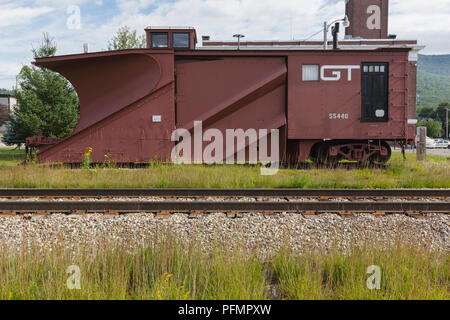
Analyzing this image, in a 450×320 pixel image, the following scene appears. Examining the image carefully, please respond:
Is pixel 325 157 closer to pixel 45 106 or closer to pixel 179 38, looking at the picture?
pixel 179 38

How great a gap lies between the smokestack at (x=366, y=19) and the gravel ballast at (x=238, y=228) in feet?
194

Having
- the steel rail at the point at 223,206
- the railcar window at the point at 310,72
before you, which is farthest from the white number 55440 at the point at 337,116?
the steel rail at the point at 223,206

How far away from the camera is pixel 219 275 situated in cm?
263

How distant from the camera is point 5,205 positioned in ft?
18.3

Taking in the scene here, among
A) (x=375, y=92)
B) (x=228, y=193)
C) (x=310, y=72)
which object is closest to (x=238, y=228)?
(x=228, y=193)

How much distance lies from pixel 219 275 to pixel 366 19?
2563 inches

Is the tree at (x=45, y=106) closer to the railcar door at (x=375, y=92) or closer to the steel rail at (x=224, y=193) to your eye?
the steel rail at (x=224, y=193)

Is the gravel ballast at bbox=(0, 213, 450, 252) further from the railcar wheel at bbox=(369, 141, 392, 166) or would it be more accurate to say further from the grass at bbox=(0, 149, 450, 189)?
the railcar wheel at bbox=(369, 141, 392, 166)

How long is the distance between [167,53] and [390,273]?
364 inches

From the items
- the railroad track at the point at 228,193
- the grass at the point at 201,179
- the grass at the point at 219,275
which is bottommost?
the grass at the point at 219,275

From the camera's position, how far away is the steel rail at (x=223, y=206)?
5469 millimetres

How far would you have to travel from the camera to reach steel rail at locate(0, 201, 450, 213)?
17.9 ft

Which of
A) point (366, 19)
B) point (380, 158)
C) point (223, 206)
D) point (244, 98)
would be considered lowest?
point (223, 206)
